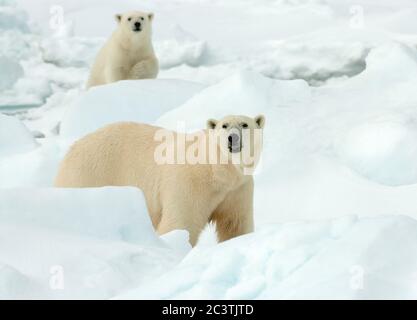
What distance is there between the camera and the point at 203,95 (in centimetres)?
853

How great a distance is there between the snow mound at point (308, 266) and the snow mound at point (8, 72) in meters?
19.9

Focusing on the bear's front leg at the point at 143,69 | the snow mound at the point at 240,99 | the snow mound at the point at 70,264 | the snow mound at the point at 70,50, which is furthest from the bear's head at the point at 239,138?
the snow mound at the point at 70,50

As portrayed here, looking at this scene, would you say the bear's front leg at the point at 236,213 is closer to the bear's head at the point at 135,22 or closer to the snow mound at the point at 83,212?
the snow mound at the point at 83,212

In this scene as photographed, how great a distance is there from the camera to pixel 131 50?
1034cm

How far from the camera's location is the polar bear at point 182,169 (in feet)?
16.6

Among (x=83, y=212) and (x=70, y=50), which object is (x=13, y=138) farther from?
(x=70, y=50)

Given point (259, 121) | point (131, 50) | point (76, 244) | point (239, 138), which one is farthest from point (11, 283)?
point (131, 50)

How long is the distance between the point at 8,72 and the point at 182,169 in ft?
61.2

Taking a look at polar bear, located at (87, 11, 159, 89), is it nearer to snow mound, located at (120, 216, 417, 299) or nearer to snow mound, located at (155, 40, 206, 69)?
snow mound, located at (120, 216, 417, 299)

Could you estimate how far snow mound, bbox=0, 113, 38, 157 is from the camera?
838 centimetres

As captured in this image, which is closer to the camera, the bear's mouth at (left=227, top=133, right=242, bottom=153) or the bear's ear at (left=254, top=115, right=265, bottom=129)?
the bear's mouth at (left=227, top=133, right=242, bottom=153)

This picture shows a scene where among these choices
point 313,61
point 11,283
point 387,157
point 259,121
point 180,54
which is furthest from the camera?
point 313,61

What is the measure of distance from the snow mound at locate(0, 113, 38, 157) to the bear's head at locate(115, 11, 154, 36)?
2157mm

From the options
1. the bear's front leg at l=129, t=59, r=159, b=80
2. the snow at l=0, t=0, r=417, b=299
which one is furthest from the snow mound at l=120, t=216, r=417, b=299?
the bear's front leg at l=129, t=59, r=159, b=80
